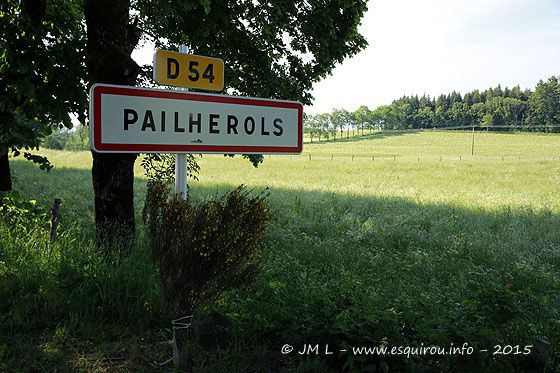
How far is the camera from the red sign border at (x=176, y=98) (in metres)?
2.70

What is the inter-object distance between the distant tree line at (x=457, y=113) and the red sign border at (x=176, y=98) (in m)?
116

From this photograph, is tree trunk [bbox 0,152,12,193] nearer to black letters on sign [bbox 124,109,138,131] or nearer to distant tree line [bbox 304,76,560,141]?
black letters on sign [bbox 124,109,138,131]

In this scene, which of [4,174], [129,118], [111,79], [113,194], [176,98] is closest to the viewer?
[129,118]

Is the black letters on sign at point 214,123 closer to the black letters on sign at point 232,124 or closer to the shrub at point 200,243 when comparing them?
the black letters on sign at point 232,124

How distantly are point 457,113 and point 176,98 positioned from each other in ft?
526

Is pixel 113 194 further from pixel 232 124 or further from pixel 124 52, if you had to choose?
pixel 232 124

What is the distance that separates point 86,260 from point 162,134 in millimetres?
2086

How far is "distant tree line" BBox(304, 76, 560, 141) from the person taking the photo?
122188mm

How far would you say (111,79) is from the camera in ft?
14.9

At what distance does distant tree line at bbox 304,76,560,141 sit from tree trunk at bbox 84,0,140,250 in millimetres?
114690

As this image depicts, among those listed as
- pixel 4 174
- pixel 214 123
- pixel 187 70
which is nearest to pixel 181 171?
pixel 214 123

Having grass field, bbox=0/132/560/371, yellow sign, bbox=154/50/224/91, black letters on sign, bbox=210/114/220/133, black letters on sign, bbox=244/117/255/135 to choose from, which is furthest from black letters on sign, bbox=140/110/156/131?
grass field, bbox=0/132/560/371

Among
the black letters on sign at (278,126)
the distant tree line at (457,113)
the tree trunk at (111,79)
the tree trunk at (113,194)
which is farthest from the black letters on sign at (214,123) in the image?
the distant tree line at (457,113)

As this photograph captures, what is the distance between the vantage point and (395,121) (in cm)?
15825
